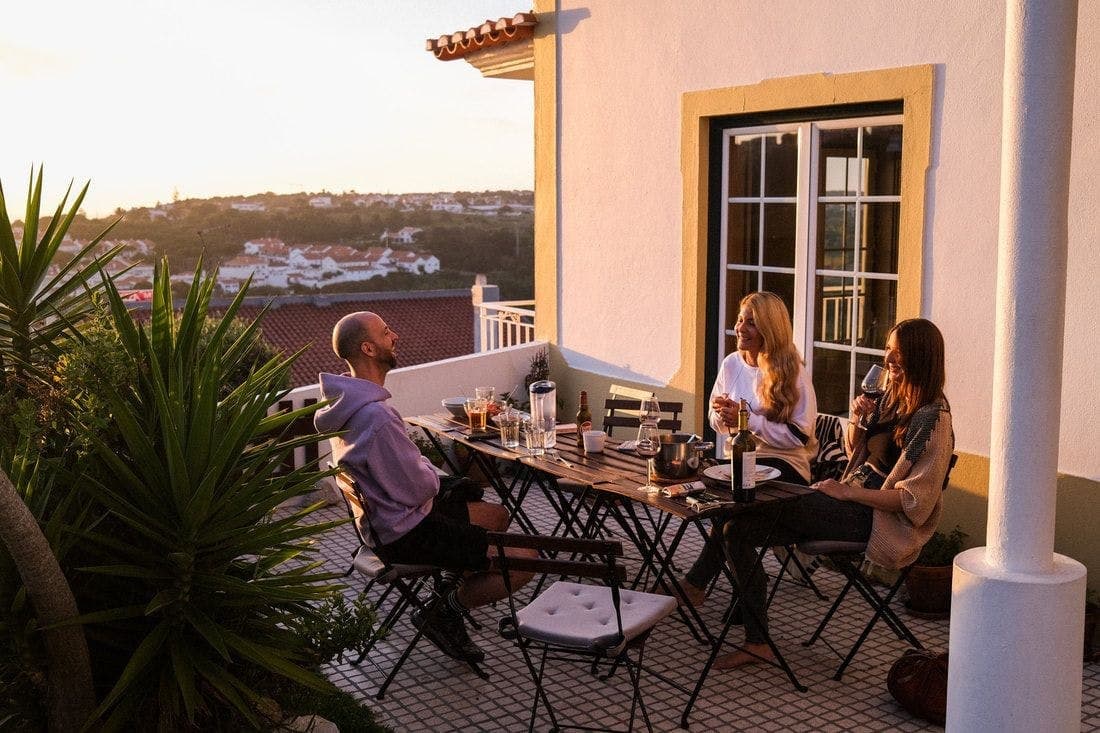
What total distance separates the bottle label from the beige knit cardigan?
2.15ft

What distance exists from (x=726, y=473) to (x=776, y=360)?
3.08 feet

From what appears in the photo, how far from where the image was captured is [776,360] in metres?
5.65

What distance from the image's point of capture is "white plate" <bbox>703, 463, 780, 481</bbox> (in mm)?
4848

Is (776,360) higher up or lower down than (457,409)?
higher up

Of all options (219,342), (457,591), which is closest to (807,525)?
(457,591)

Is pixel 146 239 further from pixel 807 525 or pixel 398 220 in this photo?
pixel 807 525

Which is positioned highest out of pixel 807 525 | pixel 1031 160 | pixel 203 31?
pixel 203 31

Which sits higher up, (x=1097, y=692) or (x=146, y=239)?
(x=146, y=239)

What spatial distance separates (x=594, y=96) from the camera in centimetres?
842

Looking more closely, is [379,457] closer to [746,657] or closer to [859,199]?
[746,657]

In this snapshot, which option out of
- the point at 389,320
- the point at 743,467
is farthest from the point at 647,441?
the point at 389,320

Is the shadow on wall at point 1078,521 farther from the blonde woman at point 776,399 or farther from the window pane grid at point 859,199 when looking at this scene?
the window pane grid at point 859,199

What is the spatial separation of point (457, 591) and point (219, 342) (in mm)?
1971

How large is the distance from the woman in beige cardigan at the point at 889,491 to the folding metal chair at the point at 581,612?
81cm
